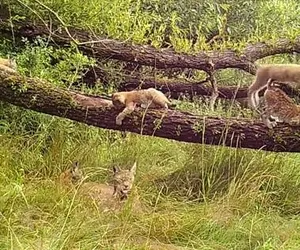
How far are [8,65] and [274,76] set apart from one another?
9.63ft

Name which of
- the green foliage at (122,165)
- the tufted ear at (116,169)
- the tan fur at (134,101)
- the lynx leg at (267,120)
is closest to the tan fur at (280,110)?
the lynx leg at (267,120)

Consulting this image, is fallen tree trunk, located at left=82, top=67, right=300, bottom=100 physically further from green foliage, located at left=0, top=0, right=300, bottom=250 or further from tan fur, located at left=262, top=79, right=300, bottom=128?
tan fur, located at left=262, top=79, right=300, bottom=128

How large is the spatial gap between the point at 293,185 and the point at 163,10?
520 cm

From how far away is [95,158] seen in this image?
720 centimetres

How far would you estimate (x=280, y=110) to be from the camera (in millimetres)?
6453

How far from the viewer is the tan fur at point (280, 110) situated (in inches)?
252

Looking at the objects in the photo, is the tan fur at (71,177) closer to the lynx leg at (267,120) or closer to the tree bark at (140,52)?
the lynx leg at (267,120)

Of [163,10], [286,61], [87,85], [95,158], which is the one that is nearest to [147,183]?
[95,158]

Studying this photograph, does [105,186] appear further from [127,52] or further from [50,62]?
[127,52]

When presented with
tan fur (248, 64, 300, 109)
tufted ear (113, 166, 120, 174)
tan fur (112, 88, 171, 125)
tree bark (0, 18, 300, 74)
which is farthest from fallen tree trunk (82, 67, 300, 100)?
tufted ear (113, 166, 120, 174)

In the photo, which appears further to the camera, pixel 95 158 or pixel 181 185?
pixel 95 158

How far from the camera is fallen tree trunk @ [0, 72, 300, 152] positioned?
634 centimetres

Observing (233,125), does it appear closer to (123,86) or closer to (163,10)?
(123,86)

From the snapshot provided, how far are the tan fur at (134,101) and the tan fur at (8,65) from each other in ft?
3.80
